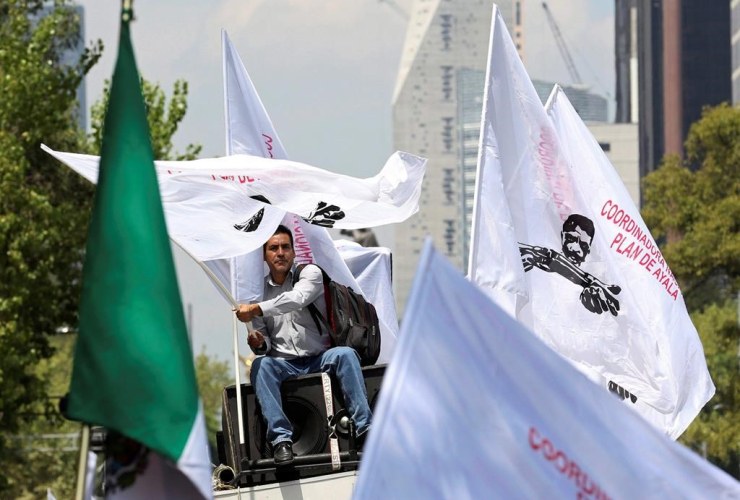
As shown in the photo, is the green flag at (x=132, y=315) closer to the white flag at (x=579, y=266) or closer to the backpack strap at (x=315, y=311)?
the backpack strap at (x=315, y=311)

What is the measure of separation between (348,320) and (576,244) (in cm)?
242

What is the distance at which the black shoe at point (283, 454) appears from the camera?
37.6 feet

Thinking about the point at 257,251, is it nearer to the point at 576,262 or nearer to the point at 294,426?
the point at 294,426

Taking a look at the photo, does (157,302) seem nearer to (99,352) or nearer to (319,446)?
(99,352)

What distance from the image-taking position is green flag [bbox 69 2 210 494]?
23.6ft

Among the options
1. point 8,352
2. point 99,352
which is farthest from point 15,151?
point 99,352

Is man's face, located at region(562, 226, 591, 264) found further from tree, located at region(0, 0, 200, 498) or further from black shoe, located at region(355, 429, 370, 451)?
tree, located at region(0, 0, 200, 498)

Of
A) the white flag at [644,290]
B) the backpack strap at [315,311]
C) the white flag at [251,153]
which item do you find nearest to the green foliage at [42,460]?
the white flag at [251,153]

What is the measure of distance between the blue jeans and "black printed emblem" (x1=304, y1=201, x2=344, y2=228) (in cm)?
96

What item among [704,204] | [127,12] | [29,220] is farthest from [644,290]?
[704,204]

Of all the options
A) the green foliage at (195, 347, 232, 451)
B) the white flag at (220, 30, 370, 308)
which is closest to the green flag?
the white flag at (220, 30, 370, 308)

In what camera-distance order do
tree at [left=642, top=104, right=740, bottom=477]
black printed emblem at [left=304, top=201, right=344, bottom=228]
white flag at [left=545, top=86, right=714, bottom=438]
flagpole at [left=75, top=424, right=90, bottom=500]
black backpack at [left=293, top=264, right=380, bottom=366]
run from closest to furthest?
flagpole at [left=75, top=424, right=90, bottom=500] < black backpack at [left=293, top=264, right=380, bottom=366] < black printed emblem at [left=304, top=201, right=344, bottom=228] < white flag at [left=545, top=86, right=714, bottom=438] < tree at [left=642, top=104, right=740, bottom=477]

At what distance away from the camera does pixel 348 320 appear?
1221 centimetres

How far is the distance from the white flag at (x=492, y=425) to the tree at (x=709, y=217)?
30348 millimetres
